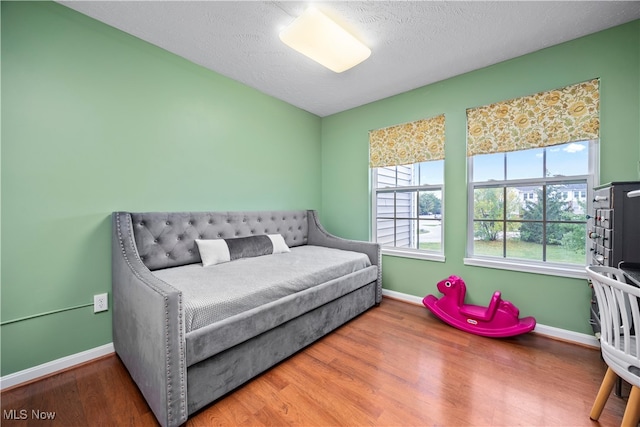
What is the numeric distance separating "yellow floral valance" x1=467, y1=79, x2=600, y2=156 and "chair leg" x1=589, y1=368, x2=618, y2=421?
1.73m

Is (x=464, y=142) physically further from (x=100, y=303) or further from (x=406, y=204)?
(x=100, y=303)

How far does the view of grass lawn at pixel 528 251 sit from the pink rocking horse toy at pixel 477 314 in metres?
0.42

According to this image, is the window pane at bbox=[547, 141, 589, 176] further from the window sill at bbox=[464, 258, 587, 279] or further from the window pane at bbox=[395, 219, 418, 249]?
the window pane at bbox=[395, 219, 418, 249]

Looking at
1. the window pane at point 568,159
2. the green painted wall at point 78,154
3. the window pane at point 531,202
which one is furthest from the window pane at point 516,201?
the green painted wall at point 78,154

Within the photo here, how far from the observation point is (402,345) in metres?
2.04

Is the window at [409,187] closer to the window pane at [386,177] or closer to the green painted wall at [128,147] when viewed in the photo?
the window pane at [386,177]

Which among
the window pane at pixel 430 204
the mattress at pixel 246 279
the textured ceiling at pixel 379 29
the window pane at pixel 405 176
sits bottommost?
the mattress at pixel 246 279

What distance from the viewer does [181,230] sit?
221 centimetres

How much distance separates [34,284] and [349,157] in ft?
10.6

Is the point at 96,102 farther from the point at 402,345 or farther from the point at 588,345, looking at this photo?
the point at 588,345

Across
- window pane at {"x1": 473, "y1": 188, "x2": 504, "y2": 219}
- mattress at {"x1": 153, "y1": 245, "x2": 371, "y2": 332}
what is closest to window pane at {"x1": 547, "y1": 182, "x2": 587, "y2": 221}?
window pane at {"x1": 473, "y1": 188, "x2": 504, "y2": 219}

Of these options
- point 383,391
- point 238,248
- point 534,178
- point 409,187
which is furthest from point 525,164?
point 238,248

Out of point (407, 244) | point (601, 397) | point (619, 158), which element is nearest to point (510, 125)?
point (619, 158)

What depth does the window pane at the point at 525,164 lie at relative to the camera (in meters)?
2.27
